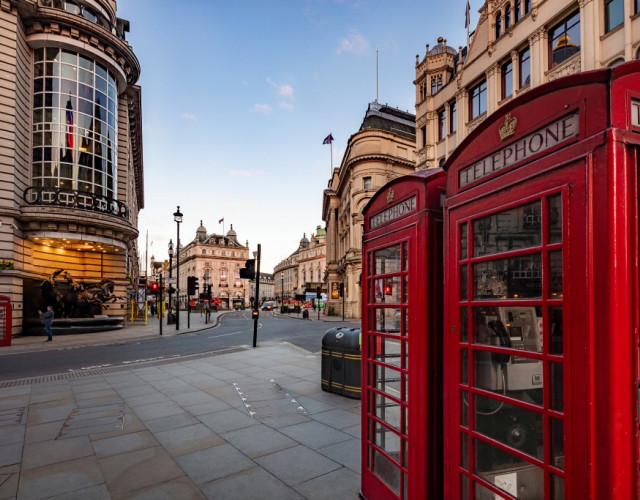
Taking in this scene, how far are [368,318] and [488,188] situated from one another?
186 cm

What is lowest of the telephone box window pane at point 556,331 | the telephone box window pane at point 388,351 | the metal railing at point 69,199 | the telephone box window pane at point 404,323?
the telephone box window pane at point 388,351

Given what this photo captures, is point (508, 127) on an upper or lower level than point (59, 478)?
upper

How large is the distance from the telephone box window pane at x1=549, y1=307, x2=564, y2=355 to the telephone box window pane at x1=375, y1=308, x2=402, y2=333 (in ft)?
4.85

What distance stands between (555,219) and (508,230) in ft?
1.07

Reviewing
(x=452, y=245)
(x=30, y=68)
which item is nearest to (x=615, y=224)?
(x=452, y=245)

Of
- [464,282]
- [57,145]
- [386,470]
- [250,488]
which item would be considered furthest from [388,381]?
[57,145]

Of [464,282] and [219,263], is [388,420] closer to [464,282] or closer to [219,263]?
[464,282]

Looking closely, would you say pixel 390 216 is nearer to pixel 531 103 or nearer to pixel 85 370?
pixel 531 103

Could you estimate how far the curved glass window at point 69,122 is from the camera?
23750mm

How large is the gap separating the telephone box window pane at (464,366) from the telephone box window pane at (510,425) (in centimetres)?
12

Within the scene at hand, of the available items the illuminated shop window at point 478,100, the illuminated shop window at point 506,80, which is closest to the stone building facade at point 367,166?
the illuminated shop window at point 478,100

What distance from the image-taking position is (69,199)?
2362 centimetres

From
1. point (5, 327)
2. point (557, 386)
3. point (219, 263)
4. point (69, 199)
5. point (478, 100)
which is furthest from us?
point (219, 263)

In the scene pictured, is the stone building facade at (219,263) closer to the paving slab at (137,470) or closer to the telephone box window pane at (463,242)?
the paving slab at (137,470)
